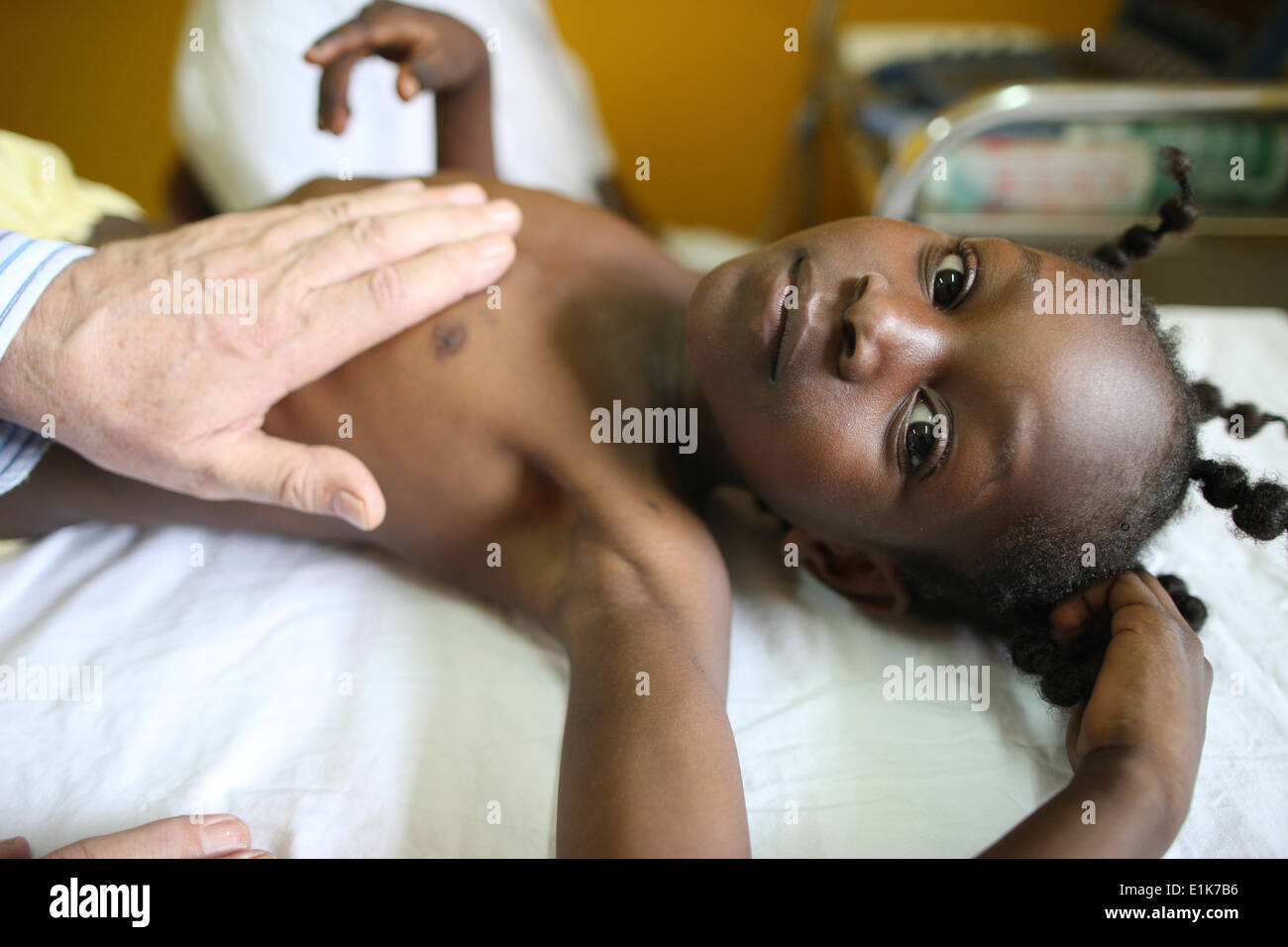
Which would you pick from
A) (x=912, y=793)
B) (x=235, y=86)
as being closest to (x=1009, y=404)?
(x=912, y=793)

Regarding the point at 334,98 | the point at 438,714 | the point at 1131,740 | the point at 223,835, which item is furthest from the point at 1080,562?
the point at 334,98

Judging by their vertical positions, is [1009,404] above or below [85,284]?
below

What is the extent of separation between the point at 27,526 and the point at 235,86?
2.56 feet

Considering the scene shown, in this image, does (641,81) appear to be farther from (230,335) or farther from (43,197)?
(230,335)

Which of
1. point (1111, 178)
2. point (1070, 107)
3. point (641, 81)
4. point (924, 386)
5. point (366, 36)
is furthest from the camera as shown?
point (641, 81)

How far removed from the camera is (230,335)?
2.63ft

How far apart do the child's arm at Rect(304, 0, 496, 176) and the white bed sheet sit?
499mm

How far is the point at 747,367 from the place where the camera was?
83 centimetres

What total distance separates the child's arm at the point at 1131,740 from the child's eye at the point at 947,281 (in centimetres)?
29

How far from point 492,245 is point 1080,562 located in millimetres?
616

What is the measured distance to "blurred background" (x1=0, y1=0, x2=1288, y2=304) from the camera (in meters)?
1.59

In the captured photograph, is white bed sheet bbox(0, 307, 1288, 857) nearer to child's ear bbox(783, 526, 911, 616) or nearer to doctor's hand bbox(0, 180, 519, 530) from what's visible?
child's ear bbox(783, 526, 911, 616)

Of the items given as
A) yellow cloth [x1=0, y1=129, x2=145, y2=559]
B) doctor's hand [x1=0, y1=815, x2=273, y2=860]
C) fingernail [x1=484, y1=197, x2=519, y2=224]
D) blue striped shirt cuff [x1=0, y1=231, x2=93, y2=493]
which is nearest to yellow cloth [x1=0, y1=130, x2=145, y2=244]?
yellow cloth [x1=0, y1=129, x2=145, y2=559]
